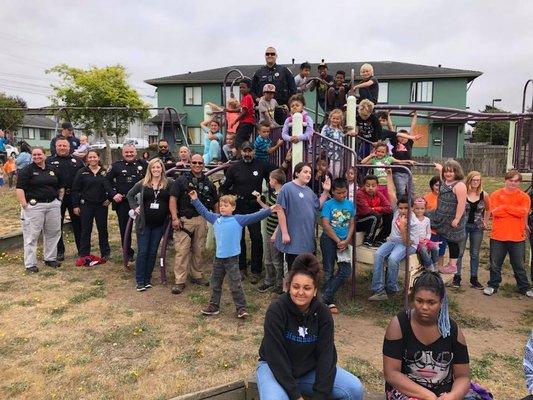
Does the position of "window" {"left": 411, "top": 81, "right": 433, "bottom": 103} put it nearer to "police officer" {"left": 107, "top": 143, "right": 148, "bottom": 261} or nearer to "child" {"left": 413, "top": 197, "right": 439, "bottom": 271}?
"police officer" {"left": 107, "top": 143, "right": 148, "bottom": 261}

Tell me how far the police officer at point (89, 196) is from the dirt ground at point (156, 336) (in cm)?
66

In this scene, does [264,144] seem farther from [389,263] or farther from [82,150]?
[82,150]

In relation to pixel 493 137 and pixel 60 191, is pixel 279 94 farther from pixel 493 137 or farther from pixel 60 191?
pixel 493 137

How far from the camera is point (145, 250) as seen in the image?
605 cm

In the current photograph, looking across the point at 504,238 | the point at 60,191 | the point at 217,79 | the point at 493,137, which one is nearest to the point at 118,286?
the point at 60,191

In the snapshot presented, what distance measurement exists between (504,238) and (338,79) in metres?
3.71

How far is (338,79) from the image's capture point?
7750mm

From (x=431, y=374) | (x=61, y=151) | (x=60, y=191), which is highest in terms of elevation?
(x=61, y=151)

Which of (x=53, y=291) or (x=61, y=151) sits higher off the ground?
(x=61, y=151)

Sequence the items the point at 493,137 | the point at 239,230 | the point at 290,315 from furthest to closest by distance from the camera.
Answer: the point at 493,137
the point at 239,230
the point at 290,315

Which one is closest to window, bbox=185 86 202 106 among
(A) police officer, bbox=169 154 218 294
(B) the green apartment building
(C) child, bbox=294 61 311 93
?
(B) the green apartment building

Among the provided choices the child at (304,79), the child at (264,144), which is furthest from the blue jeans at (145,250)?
the child at (304,79)

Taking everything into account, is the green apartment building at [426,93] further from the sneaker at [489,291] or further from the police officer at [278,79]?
the sneaker at [489,291]

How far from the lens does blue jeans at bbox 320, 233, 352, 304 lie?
5.27 metres
